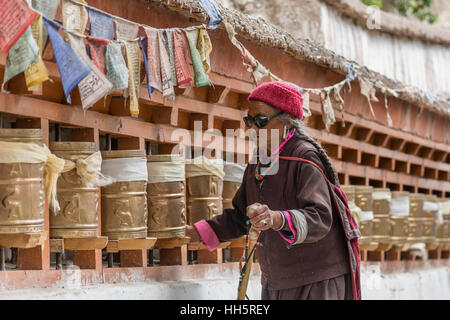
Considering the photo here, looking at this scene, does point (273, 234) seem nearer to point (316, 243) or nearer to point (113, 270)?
point (316, 243)

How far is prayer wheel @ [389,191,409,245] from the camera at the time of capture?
28.1 ft

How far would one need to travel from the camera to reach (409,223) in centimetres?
900

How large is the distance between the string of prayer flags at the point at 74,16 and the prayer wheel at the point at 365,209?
4.01 meters

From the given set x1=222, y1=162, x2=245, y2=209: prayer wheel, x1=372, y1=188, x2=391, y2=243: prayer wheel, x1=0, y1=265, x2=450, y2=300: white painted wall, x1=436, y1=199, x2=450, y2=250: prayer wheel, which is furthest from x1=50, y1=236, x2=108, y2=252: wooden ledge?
x1=436, y1=199, x2=450, y2=250: prayer wheel

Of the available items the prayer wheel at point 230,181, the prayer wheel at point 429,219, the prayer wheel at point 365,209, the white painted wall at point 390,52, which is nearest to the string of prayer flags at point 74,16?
the prayer wheel at point 230,181

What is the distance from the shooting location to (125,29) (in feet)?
14.8

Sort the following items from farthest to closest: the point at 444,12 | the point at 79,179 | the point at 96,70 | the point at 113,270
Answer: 1. the point at 444,12
2. the point at 113,270
3. the point at 79,179
4. the point at 96,70

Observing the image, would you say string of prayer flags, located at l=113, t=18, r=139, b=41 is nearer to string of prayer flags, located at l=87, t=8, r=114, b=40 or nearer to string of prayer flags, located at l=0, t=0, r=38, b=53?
string of prayer flags, located at l=87, t=8, r=114, b=40

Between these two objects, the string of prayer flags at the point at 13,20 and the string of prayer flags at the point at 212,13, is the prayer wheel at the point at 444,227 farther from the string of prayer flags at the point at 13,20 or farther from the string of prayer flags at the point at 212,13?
the string of prayer flags at the point at 13,20

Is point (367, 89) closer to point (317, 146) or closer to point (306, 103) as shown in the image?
point (306, 103)

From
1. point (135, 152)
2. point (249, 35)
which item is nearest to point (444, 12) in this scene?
point (249, 35)

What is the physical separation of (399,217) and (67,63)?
5.33 metres

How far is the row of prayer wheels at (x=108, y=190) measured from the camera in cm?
405
